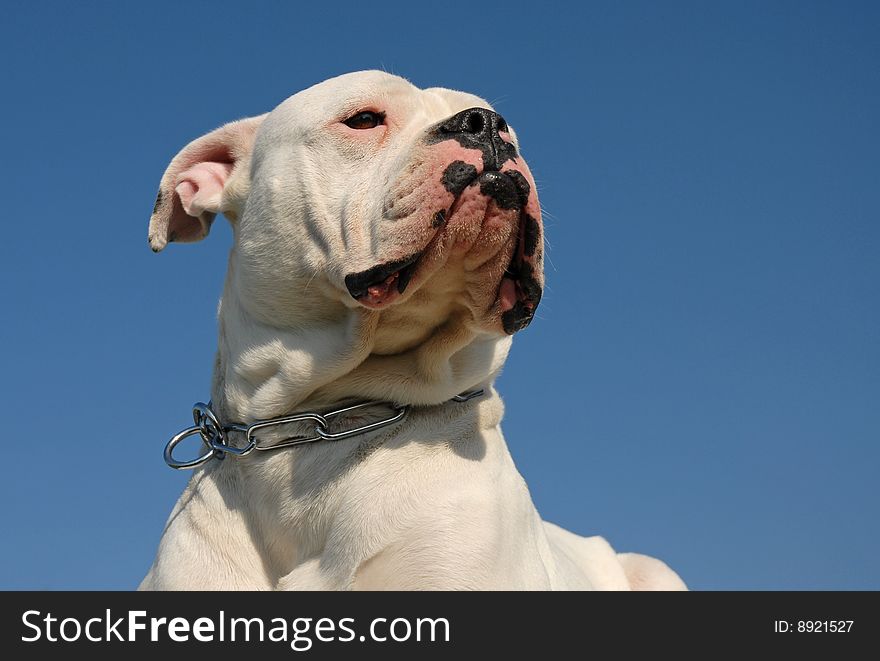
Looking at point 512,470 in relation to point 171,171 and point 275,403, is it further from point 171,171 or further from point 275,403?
point 171,171

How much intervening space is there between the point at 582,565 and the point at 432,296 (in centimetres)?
297

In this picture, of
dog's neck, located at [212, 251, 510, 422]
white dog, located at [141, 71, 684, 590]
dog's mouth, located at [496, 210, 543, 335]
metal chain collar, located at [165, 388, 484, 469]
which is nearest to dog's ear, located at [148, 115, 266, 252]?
white dog, located at [141, 71, 684, 590]

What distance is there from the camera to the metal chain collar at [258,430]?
5738 millimetres

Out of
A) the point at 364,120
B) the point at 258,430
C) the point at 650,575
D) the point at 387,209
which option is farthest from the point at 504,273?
the point at 650,575

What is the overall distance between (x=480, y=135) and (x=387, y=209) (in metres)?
0.63

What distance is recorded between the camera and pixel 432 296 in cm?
568

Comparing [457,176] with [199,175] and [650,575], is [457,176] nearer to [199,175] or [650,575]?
[199,175]

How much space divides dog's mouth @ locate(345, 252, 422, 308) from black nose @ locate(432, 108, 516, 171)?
625 mm

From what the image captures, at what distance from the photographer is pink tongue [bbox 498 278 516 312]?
561 cm

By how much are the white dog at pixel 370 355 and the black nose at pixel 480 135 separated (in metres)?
0.01

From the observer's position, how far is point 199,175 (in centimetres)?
659
